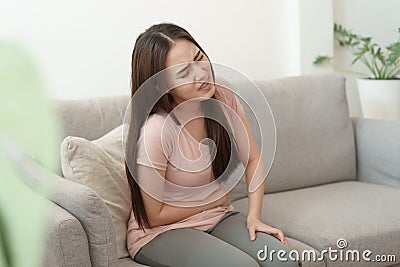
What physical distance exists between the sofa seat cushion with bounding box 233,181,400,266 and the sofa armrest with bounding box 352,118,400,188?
79 mm

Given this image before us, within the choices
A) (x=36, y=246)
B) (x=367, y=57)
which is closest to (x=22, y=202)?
(x=36, y=246)

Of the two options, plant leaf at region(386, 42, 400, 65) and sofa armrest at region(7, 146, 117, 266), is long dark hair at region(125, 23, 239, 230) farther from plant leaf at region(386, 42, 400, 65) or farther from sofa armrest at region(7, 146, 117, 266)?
plant leaf at region(386, 42, 400, 65)

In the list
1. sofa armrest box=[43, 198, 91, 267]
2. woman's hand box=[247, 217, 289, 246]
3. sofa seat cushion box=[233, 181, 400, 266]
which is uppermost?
sofa armrest box=[43, 198, 91, 267]

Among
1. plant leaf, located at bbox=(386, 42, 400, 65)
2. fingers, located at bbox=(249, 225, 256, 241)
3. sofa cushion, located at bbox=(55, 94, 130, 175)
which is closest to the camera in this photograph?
fingers, located at bbox=(249, 225, 256, 241)

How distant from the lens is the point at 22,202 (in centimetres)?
70

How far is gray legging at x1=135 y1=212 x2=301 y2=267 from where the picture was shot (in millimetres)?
1528

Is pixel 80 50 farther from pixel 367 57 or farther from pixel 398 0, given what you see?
pixel 398 0

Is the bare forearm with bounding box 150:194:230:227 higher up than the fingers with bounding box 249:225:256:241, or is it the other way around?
the bare forearm with bounding box 150:194:230:227

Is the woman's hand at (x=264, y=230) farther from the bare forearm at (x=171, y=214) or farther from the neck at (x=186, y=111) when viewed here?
the neck at (x=186, y=111)

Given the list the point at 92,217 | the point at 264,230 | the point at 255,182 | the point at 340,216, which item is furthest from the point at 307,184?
the point at 92,217

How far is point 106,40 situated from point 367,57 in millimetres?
1178

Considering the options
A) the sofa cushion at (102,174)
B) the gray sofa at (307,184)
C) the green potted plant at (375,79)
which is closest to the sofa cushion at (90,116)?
the gray sofa at (307,184)

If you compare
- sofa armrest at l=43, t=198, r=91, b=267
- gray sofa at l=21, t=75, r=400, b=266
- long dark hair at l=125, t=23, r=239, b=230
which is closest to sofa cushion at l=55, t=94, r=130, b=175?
gray sofa at l=21, t=75, r=400, b=266

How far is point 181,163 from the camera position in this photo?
1657 millimetres
